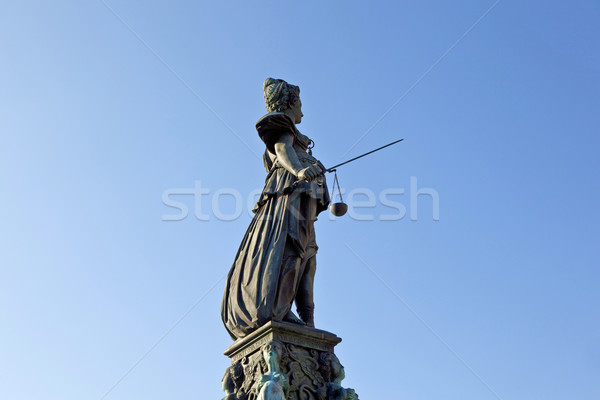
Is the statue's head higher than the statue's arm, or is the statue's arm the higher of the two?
the statue's head

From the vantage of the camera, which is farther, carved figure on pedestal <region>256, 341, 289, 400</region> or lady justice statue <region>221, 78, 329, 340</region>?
lady justice statue <region>221, 78, 329, 340</region>

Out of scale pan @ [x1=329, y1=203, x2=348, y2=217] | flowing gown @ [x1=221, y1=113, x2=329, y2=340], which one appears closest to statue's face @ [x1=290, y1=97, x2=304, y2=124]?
flowing gown @ [x1=221, y1=113, x2=329, y2=340]

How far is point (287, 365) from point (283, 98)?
4.08 metres

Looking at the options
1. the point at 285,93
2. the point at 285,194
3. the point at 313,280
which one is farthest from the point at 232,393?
the point at 285,93

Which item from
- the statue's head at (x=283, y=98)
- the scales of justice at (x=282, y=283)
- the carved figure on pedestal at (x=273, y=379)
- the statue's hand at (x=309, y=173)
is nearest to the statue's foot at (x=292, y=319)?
the scales of justice at (x=282, y=283)

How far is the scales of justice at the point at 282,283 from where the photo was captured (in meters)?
9.26

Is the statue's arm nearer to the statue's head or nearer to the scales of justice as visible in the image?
the scales of justice

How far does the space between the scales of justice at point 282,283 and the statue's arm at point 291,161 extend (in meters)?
0.01

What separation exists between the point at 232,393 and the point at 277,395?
112cm

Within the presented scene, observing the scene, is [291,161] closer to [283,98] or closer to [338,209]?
[338,209]

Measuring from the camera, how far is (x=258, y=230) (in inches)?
415

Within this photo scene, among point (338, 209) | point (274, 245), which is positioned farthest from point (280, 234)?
point (338, 209)

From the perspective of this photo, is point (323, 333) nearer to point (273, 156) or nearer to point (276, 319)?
point (276, 319)

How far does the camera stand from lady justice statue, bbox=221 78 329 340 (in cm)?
982
